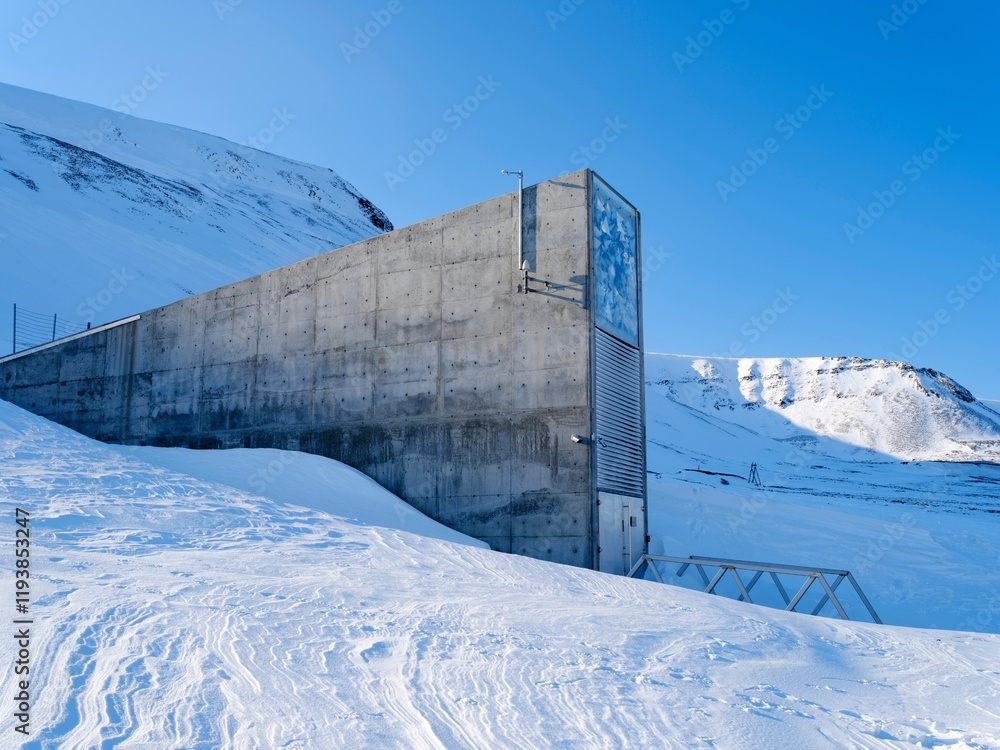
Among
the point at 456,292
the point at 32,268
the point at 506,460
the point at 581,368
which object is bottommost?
the point at 506,460

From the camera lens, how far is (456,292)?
49.6 feet

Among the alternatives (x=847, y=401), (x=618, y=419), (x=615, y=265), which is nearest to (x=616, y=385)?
(x=618, y=419)

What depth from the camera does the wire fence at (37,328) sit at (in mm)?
25062

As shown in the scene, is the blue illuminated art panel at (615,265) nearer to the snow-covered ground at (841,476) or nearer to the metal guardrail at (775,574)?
the metal guardrail at (775,574)

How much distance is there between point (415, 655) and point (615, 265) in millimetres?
9976

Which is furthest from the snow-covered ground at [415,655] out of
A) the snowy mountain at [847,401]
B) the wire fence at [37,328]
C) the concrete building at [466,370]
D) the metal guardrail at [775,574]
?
the snowy mountain at [847,401]

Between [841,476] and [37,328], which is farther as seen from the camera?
[841,476]

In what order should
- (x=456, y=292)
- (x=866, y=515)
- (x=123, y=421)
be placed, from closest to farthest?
(x=456, y=292) → (x=123, y=421) → (x=866, y=515)

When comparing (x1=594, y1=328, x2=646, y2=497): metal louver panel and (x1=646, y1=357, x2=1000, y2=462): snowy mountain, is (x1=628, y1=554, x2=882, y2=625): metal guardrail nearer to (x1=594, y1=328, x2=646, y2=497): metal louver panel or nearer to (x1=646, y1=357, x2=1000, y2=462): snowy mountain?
(x1=594, y1=328, x2=646, y2=497): metal louver panel

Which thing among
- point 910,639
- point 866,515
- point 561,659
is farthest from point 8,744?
point 866,515

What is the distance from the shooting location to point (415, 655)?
21.0 ft

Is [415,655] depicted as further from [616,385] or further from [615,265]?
[615,265]

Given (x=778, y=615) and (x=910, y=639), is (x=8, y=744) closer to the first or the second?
(x=778, y=615)

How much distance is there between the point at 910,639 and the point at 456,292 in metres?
9.27
